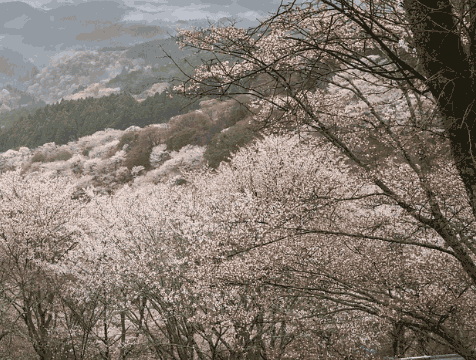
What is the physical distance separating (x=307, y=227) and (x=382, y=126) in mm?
3319

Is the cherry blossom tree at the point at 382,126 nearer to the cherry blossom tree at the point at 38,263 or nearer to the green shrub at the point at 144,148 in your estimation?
the cherry blossom tree at the point at 38,263

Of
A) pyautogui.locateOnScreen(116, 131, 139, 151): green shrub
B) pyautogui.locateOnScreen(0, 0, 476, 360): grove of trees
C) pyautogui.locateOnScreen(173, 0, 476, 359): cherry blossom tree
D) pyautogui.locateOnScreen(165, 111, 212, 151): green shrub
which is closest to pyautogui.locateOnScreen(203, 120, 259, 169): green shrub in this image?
pyautogui.locateOnScreen(165, 111, 212, 151): green shrub

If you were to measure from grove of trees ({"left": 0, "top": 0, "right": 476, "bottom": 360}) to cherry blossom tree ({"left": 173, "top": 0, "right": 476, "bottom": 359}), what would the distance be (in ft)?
0.11

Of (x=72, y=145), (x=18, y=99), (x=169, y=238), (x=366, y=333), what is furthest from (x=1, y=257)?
(x=18, y=99)

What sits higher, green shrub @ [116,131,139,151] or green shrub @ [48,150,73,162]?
green shrub @ [116,131,139,151]

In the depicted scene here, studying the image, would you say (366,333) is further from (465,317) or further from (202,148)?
(202,148)

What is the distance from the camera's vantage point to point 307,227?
7.00 meters

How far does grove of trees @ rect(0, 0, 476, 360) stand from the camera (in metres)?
2.83

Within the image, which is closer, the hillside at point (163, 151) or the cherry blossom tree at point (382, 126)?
the cherry blossom tree at point (382, 126)

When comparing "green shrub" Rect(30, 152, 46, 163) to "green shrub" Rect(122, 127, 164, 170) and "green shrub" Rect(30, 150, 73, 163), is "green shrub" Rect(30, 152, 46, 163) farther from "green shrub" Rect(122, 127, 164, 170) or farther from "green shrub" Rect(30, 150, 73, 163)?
"green shrub" Rect(122, 127, 164, 170)

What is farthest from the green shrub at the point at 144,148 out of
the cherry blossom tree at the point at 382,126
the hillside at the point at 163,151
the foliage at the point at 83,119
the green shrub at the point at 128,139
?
the cherry blossom tree at the point at 382,126

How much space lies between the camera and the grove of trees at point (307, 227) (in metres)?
2.83

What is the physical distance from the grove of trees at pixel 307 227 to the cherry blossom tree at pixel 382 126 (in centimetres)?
3

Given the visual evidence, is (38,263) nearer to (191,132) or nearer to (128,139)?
(191,132)
